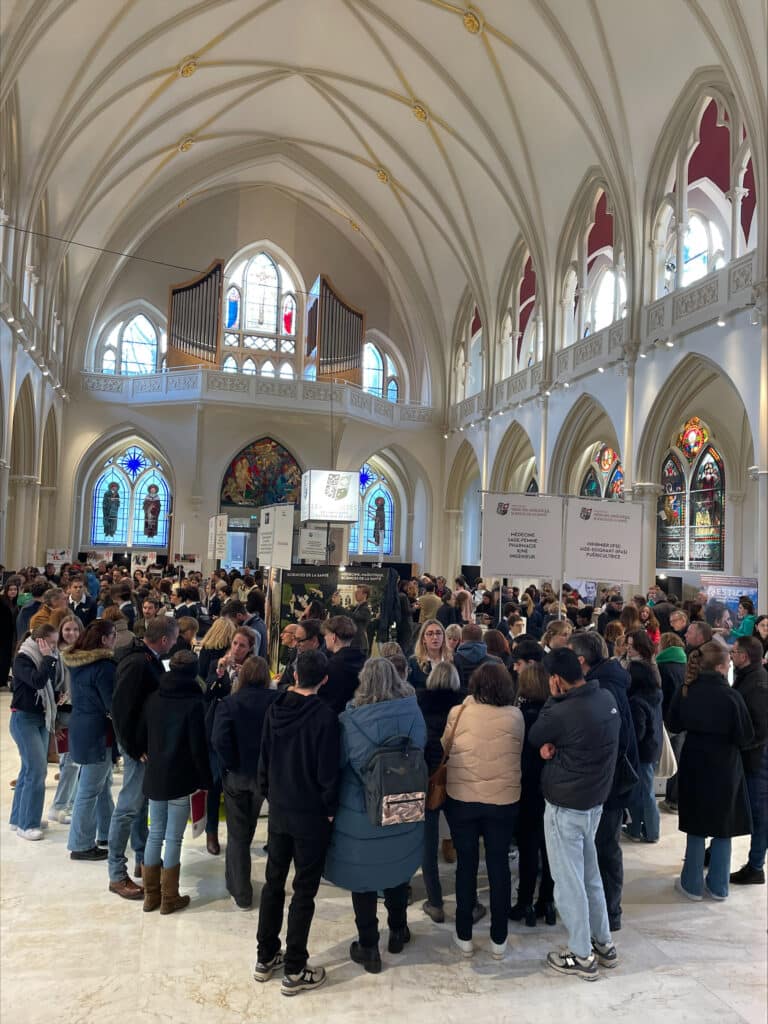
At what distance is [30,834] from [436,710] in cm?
290

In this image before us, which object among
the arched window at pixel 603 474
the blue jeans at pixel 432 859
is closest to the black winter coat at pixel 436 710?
the blue jeans at pixel 432 859

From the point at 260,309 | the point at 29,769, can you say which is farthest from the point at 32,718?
the point at 260,309

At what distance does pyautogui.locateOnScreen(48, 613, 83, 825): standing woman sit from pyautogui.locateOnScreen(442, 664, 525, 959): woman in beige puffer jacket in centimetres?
281

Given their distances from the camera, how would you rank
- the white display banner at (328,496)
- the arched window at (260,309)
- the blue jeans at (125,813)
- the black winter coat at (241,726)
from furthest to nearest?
the arched window at (260,309) < the white display banner at (328,496) < the blue jeans at (125,813) < the black winter coat at (241,726)

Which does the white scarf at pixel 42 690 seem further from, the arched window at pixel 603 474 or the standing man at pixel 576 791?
the arched window at pixel 603 474

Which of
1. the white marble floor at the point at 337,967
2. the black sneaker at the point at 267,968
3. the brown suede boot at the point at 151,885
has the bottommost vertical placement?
the white marble floor at the point at 337,967

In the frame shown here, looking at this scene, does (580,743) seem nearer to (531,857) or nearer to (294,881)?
(531,857)

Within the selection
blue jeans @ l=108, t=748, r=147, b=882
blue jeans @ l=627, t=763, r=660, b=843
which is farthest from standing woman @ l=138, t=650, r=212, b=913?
blue jeans @ l=627, t=763, r=660, b=843

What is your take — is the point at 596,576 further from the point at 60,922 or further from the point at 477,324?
the point at 477,324

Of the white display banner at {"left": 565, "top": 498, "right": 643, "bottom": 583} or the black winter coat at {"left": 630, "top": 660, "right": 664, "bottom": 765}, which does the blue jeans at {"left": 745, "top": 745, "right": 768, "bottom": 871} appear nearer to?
the black winter coat at {"left": 630, "top": 660, "right": 664, "bottom": 765}

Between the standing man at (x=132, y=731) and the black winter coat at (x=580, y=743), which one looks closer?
the black winter coat at (x=580, y=743)

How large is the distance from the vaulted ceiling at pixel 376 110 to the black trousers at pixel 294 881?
41.1 ft

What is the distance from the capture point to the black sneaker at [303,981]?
3.41m

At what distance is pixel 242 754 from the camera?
4.02 metres
